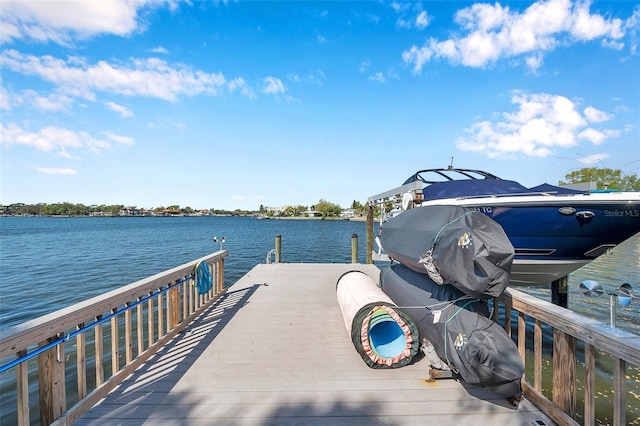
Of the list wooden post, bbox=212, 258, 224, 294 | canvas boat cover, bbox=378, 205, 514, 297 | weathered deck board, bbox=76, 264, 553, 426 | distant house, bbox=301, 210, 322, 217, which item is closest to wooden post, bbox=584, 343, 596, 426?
weathered deck board, bbox=76, 264, 553, 426

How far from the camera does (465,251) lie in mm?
2305

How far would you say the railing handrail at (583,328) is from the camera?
5.41 ft

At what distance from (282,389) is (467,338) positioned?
5.27 feet

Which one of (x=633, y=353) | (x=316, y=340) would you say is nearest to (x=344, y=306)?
(x=316, y=340)

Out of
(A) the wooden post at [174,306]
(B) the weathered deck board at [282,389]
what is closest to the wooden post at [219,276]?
(B) the weathered deck board at [282,389]

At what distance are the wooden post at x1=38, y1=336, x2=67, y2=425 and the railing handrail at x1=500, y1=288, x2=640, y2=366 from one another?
11.3 feet

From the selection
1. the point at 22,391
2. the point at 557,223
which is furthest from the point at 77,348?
the point at 557,223

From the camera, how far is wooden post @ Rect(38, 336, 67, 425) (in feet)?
6.44

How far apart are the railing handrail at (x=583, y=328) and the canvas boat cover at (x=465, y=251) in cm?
44

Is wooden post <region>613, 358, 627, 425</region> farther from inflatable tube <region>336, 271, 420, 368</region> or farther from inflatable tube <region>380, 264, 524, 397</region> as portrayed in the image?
inflatable tube <region>336, 271, 420, 368</region>

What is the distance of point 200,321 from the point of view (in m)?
4.38

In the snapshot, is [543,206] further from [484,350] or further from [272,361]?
[272,361]

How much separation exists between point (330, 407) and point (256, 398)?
2.03ft

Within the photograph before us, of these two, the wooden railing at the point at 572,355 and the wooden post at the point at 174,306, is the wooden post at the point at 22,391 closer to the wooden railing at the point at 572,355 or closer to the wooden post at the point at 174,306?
the wooden post at the point at 174,306
